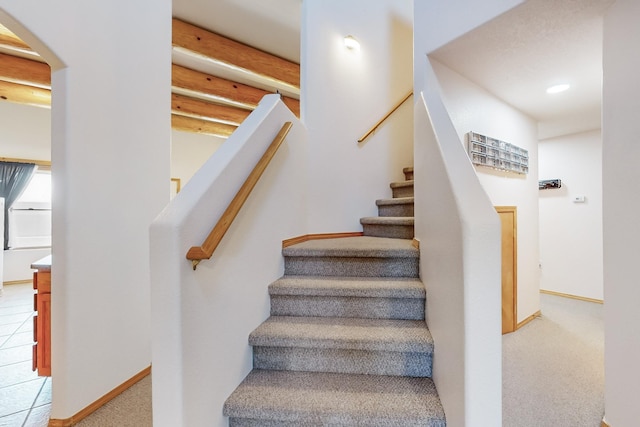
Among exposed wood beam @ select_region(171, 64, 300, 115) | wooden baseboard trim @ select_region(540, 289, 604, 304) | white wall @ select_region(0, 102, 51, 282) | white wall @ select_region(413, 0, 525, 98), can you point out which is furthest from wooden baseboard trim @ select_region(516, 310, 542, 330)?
white wall @ select_region(0, 102, 51, 282)

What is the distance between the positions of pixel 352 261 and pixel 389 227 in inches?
31.9

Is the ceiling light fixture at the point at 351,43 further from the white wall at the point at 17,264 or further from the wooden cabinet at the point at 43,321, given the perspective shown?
the white wall at the point at 17,264

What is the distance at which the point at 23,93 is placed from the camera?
384 cm

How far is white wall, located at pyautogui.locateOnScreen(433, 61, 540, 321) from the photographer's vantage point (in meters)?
2.41

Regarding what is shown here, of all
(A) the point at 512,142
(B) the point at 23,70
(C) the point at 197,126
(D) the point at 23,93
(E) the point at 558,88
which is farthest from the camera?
(C) the point at 197,126

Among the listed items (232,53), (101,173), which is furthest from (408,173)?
(101,173)

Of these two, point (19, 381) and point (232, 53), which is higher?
point (232, 53)

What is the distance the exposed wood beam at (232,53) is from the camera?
3.06m

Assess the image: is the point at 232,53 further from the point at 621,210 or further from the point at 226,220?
the point at 621,210

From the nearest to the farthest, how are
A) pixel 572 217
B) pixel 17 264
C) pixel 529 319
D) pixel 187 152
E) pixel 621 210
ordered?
pixel 621 210
pixel 529 319
pixel 572 217
pixel 17 264
pixel 187 152

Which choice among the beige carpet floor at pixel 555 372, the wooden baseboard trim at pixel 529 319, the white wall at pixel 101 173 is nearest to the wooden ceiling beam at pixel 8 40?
the white wall at pixel 101 173

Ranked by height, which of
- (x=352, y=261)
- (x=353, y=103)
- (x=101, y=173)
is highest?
(x=353, y=103)

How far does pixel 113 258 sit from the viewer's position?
1906 mm

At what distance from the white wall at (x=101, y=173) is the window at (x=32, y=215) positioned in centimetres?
461
